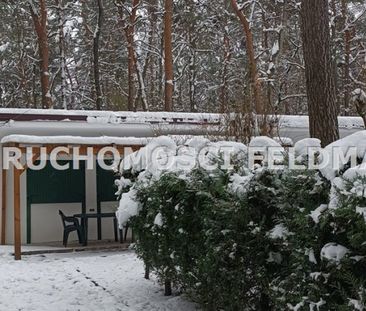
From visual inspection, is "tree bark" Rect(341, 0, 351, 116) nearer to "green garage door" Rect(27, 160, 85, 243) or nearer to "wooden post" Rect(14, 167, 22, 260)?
"green garage door" Rect(27, 160, 85, 243)

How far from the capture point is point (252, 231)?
392 cm

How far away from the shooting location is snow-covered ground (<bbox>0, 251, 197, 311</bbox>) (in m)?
6.08

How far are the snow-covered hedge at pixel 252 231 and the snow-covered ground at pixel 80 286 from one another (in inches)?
18.6

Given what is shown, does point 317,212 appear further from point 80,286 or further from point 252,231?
point 80,286

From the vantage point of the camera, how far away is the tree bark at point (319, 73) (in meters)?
6.96

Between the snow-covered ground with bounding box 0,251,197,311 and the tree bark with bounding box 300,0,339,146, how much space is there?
2.84 metres

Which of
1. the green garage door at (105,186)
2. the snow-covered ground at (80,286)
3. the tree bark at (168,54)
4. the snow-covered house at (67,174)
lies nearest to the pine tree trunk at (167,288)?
the snow-covered ground at (80,286)

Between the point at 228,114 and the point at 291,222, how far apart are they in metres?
6.94

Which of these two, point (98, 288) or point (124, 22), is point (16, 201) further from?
point (124, 22)

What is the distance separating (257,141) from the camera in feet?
14.4

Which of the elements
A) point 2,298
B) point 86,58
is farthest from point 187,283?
point 86,58

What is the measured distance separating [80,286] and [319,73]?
4.22 meters

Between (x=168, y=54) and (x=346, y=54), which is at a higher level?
(x=346, y=54)

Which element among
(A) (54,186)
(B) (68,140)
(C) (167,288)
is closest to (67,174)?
(A) (54,186)
